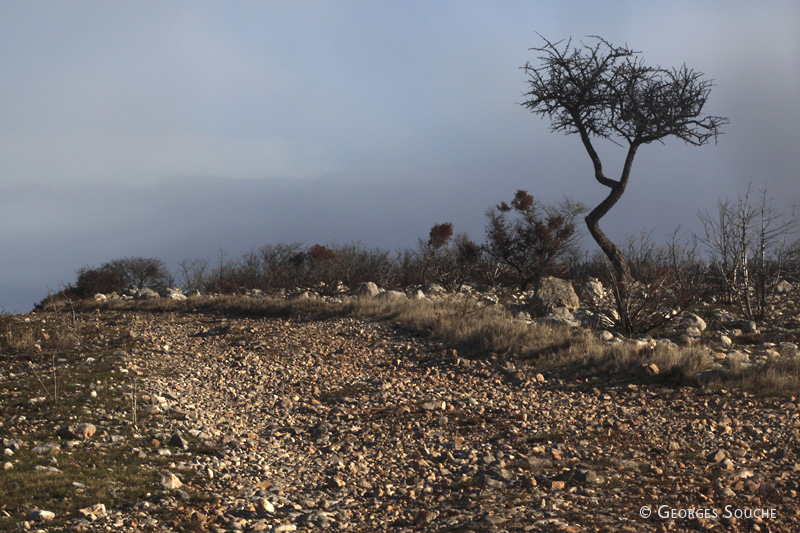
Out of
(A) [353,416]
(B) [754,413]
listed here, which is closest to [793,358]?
(B) [754,413]

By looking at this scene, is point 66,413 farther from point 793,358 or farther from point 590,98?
point 590,98

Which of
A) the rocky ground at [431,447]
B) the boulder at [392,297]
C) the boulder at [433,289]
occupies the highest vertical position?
the boulder at [433,289]

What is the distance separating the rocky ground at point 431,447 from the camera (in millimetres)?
4219

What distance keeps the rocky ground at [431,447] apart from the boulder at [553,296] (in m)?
4.48

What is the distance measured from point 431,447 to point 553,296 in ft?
27.2

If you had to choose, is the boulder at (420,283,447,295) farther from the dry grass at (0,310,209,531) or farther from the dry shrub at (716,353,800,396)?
the dry shrub at (716,353,800,396)

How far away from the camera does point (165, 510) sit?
14.2 ft

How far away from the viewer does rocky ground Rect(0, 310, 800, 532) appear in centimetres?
422

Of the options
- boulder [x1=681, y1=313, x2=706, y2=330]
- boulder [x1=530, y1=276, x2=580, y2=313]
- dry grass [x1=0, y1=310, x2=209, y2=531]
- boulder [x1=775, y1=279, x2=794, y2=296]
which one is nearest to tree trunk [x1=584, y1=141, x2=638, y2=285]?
boulder [x1=530, y1=276, x2=580, y2=313]

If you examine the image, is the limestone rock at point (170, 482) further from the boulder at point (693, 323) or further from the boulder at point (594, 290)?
the boulder at point (594, 290)

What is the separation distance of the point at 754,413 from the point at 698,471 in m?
2.03

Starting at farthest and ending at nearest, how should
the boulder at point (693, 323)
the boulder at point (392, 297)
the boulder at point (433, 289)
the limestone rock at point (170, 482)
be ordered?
the boulder at point (433, 289) → the boulder at point (392, 297) → the boulder at point (693, 323) → the limestone rock at point (170, 482)

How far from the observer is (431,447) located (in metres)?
5.84

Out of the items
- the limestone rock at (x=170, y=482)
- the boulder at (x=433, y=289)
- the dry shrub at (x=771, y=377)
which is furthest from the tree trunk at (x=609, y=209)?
the limestone rock at (x=170, y=482)
